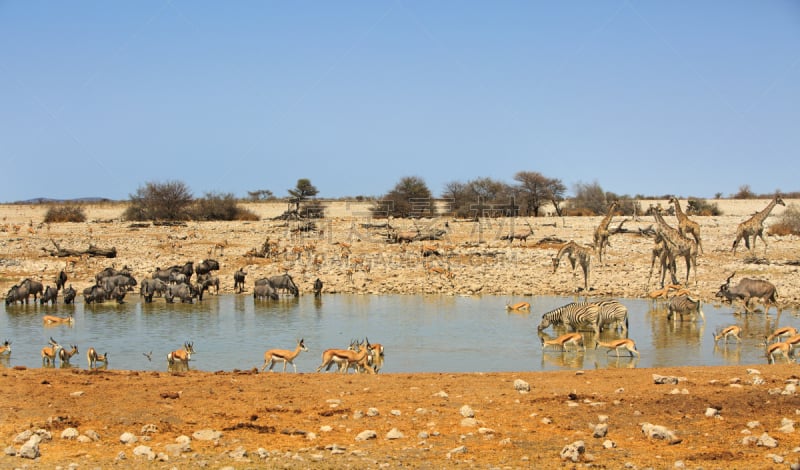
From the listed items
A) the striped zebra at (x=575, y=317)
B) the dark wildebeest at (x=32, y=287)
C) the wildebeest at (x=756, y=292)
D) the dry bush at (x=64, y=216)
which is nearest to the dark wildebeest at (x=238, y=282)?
the dark wildebeest at (x=32, y=287)

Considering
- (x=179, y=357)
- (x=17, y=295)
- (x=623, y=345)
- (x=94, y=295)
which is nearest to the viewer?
(x=179, y=357)

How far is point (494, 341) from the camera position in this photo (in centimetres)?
1516

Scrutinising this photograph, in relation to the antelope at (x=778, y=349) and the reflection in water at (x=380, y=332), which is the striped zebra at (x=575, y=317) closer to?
the reflection in water at (x=380, y=332)

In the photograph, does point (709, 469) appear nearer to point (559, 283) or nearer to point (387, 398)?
point (387, 398)

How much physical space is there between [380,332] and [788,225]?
2290 centimetres

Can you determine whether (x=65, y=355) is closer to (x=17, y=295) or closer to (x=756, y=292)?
(x=17, y=295)

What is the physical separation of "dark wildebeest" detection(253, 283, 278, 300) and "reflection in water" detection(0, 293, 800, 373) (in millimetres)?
292

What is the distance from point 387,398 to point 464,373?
7.49 ft

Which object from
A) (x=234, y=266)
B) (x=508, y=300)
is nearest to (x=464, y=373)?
(x=508, y=300)

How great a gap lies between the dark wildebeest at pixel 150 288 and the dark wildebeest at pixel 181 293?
0.86 feet

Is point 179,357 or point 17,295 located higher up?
point 17,295

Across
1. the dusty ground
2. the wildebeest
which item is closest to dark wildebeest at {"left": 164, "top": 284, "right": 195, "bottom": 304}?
the dusty ground

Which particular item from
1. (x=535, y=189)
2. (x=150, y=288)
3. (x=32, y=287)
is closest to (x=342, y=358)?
(x=150, y=288)

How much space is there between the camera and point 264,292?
2156cm
